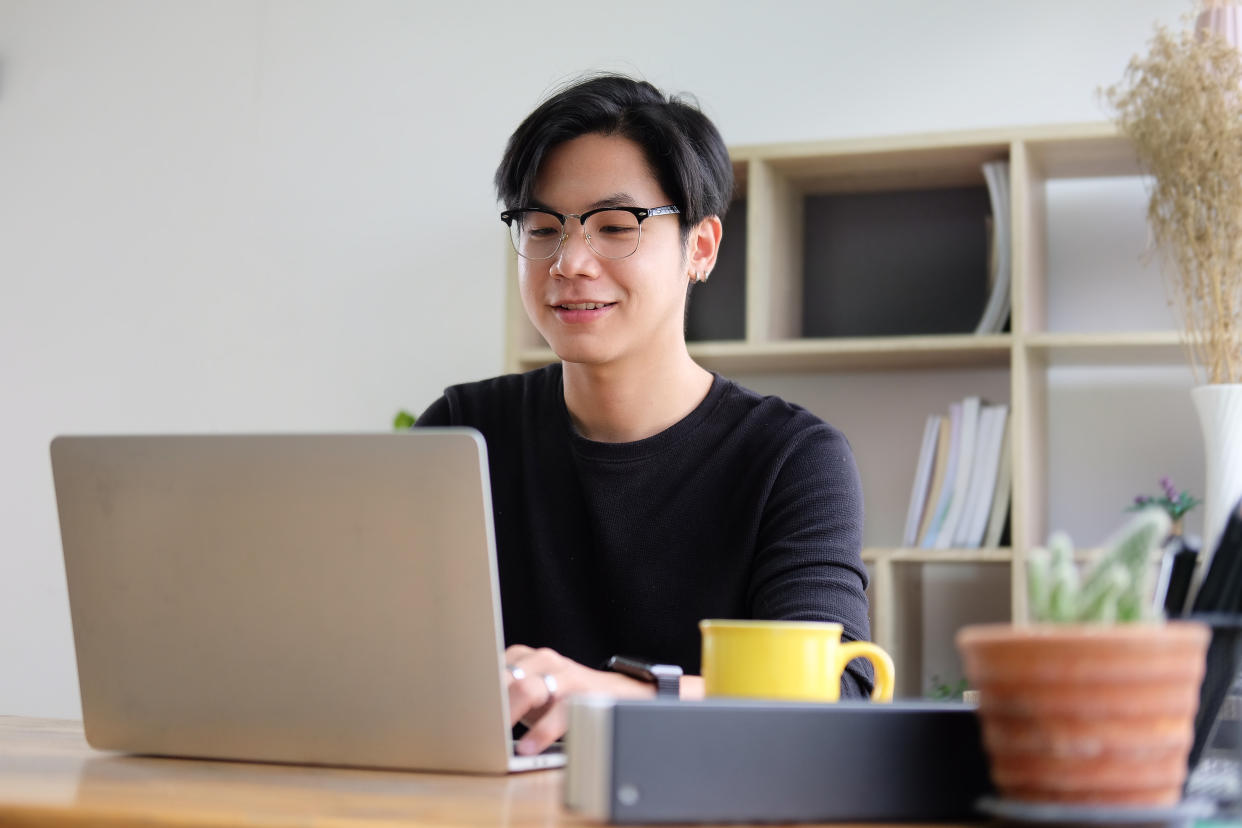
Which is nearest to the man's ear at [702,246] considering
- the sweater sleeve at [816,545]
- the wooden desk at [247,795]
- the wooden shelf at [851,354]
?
the sweater sleeve at [816,545]

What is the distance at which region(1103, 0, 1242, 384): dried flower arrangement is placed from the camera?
2.20m

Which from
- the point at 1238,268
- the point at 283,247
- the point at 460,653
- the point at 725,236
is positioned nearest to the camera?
the point at 460,653

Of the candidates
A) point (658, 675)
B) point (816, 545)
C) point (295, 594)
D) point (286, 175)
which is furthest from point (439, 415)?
point (286, 175)

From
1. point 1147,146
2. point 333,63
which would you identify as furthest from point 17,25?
point 1147,146

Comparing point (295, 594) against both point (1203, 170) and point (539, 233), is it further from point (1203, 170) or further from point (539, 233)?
point (1203, 170)

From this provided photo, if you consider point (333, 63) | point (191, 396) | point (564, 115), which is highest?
point (333, 63)

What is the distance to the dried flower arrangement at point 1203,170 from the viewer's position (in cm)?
220

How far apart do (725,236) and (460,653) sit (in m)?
2.00

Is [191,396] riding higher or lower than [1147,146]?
lower

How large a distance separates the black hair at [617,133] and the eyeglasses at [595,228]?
33 mm

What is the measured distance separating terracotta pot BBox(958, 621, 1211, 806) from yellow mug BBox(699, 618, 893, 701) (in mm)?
202

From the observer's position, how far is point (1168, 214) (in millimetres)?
2314

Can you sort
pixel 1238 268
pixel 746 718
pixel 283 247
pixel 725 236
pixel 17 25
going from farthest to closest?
pixel 17 25 → pixel 283 247 → pixel 725 236 → pixel 1238 268 → pixel 746 718

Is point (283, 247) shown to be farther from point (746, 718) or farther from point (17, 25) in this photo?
point (746, 718)
